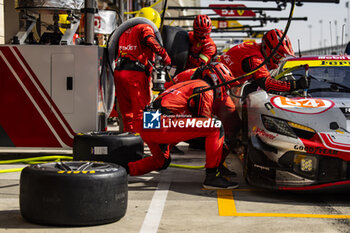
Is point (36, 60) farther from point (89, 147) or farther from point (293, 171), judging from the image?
point (293, 171)

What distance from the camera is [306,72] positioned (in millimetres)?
6469

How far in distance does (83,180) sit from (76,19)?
16.8 feet

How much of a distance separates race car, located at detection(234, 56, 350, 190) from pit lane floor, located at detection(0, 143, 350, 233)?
234mm

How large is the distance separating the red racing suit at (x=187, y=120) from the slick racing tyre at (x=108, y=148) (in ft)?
1.27

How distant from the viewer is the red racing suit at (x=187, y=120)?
19.7 feet

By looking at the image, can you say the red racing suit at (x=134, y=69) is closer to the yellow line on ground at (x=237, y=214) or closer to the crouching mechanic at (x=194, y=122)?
the crouching mechanic at (x=194, y=122)

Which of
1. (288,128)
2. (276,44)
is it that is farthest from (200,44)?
(288,128)

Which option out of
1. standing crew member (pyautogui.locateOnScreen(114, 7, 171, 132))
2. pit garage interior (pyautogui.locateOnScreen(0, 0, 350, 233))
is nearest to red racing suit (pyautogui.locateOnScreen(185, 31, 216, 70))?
standing crew member (pyautogui.locateOnScreen(114, 7, 171, 132))

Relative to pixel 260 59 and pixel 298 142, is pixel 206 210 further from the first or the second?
pixel 260 59

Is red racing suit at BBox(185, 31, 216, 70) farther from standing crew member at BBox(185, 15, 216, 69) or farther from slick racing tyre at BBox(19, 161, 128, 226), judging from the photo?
slick racing tyre at BBox(19, 161, 128, 226)

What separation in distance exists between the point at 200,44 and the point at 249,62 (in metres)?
2.94

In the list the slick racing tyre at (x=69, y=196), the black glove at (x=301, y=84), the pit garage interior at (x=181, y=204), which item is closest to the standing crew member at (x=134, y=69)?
the pit garage interior at (x=181, y=204)

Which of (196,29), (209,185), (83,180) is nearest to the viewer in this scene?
(83,180)

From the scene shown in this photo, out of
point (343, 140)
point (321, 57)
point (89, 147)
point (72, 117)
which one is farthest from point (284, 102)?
point (72, 117)
